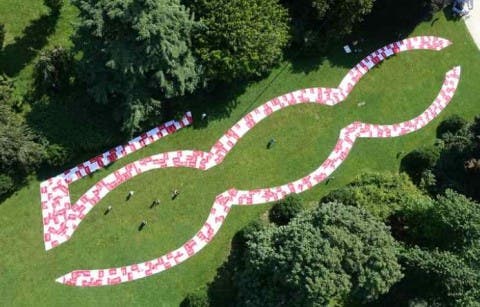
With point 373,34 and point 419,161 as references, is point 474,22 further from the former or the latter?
point 419,161

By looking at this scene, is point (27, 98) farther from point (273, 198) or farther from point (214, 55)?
point (273, 198)

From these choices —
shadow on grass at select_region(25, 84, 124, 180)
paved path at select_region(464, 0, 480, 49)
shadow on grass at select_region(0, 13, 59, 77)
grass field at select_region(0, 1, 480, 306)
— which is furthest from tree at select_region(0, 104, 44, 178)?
paved path at select_region(464, 0, 480, 49)

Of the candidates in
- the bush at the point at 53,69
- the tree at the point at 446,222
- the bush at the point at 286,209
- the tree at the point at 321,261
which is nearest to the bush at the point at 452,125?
the tree at the point at 446,222

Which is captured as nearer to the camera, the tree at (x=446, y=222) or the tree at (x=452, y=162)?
the tree at (x=446, y=222)

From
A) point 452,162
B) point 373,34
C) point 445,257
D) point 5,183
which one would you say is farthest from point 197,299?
point 373,34

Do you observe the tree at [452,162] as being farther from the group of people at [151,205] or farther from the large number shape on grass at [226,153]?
the group of people at [151,205]
